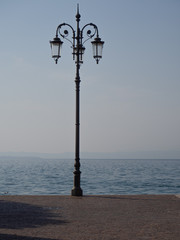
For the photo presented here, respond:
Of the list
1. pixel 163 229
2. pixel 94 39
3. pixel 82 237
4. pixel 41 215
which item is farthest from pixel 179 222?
pixel 94 39

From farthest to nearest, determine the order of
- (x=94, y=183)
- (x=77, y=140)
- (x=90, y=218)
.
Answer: (x=94, y=183), (x=77, y=140), (x=90, y=218)

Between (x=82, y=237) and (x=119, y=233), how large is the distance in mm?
848

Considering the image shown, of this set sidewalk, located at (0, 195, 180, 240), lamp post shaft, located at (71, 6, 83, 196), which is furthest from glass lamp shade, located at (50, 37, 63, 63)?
sidewalk, located at (0, 195, 180, 240)

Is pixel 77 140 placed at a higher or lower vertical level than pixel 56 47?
lower

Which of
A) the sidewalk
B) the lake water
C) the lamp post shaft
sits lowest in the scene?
the lake water

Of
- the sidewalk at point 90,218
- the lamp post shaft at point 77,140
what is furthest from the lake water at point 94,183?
the sidewalk at point 90,218

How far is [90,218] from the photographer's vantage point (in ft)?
31.9

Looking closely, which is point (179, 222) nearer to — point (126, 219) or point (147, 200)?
point (126, 219)

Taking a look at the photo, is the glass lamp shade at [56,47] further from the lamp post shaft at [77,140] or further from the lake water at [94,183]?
the lake water at [94,183]

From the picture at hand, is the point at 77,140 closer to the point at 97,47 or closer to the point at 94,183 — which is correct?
the point at 97,47

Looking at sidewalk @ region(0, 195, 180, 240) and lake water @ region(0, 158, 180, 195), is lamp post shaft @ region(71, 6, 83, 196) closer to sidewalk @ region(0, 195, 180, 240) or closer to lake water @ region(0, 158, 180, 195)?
sidewalk @ region(0, 195, 180, 240)

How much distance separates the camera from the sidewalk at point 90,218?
7992 mm

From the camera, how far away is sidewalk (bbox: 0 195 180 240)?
799cm

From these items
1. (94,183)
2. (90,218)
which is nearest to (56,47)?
(90,218)
